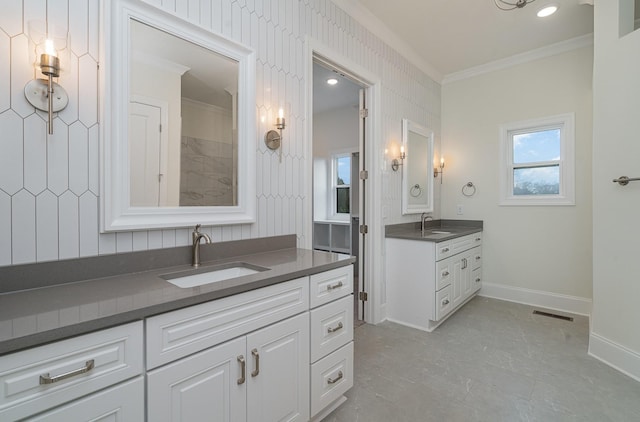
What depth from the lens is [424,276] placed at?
288 centimetres

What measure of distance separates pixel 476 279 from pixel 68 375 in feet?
12.9

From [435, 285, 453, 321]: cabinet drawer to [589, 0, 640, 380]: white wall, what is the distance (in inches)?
42.4

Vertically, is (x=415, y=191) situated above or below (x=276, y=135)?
below

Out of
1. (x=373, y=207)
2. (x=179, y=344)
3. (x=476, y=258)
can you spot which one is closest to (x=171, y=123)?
(x=179, y=344)

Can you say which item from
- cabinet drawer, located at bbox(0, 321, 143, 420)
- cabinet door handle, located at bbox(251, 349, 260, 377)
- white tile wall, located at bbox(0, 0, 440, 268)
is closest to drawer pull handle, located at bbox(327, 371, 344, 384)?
cabinet door handle, located at bbox(251, 349, 260, 377)

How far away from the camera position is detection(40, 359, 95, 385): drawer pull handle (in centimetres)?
78

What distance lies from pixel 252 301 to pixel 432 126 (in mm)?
3584

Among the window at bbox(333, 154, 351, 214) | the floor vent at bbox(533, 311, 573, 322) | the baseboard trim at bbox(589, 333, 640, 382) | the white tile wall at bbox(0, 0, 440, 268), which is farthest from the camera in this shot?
the window at bbox(333, 154, 351, 214)

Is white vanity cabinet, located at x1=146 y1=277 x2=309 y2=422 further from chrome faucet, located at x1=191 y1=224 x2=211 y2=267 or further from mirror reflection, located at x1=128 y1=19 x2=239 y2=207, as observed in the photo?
mirror reflection, located at x1=128 y1=19 x2=239 y2=207

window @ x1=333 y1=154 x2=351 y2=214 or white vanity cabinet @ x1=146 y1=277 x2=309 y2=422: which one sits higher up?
window @ x1=333 y1=154 x2=351 y2=214

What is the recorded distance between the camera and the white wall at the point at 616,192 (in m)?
2.11

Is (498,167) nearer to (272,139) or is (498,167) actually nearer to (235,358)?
(272,139)

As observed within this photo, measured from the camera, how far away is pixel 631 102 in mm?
2123

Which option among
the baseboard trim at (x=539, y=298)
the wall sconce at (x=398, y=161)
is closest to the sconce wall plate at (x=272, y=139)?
the wall sconce at (x=398, y=161)
